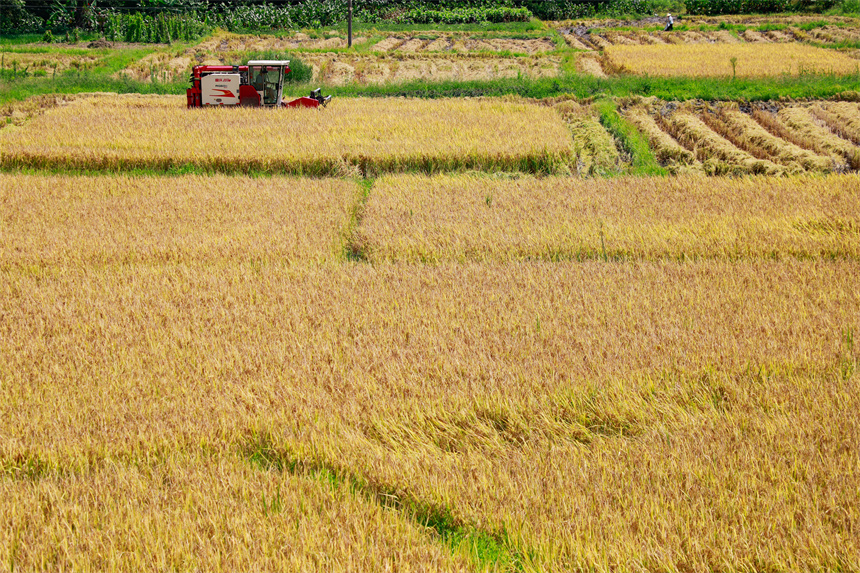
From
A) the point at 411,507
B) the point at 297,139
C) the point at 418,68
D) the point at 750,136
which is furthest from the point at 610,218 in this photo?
the point at 418,68

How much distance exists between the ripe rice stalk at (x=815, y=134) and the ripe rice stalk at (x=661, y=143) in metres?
2.43

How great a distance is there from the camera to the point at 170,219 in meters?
8.97

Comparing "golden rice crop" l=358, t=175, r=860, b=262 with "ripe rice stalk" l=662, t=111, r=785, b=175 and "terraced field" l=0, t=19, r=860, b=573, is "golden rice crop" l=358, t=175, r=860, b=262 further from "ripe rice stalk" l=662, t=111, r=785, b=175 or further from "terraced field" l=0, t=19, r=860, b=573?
"ripe rice stalk" l=662, t=111, r=785, b=175

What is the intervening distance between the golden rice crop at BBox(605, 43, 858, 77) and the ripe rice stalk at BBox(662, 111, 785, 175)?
6645 millimetres

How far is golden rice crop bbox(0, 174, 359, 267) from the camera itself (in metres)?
7.71

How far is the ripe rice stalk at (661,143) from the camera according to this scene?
492 inches

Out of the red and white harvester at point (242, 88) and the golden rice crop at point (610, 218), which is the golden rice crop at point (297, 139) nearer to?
the red and white harvester at point (242, 88)

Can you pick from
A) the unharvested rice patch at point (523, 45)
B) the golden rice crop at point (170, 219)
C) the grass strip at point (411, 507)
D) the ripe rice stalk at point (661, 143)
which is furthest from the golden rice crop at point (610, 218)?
the unharvested rice patch at point (523, 45)

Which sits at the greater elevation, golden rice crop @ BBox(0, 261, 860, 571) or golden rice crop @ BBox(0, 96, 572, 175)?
golden rice crop @ BBox(0, 96, 572, 175)

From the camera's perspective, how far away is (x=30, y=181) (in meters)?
10.9

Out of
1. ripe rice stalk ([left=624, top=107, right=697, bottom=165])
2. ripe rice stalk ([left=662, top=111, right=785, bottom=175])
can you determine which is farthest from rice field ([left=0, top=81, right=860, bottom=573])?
ripe rice stalk ([left=624, top=107, right=697, bottom=165])

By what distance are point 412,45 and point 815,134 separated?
2102cm

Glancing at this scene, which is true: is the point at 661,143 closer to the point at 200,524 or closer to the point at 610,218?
the point at 610,218

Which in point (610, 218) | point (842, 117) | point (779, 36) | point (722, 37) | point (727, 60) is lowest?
point (610, 218)
